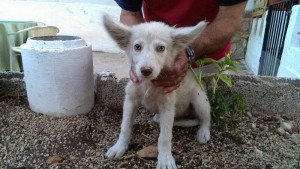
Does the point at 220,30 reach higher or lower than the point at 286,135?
higher

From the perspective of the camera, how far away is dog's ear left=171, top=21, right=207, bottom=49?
1.58 m

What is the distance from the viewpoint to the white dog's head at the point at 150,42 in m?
1.49

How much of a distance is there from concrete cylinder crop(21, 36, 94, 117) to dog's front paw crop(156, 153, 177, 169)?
93cm

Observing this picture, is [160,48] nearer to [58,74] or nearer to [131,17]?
[131,17]

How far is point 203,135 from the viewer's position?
2.05 meters

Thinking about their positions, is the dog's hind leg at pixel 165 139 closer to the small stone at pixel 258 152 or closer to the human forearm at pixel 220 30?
the human forearm at pixel 220 30

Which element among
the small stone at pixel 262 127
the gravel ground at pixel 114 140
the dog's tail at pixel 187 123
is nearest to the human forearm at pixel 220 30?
the dog's tail at pixel 187 123

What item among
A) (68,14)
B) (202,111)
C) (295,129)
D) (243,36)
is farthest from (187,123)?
(68,14)

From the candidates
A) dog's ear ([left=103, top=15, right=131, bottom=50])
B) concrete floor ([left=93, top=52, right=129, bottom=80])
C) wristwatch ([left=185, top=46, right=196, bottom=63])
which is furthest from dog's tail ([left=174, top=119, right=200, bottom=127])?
concrete floor ([left=93, top=52, right=129, bottom=80])

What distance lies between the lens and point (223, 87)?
2.53 metres

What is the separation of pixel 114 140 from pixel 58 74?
2.23 ft

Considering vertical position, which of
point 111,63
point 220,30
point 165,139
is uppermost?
point 220,30

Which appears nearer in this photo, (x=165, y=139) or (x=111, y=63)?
(x=165, y=139)

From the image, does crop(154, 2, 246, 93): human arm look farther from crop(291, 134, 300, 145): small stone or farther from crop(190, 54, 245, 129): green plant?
crop(291, 134, 300, 145): small stone
